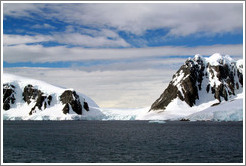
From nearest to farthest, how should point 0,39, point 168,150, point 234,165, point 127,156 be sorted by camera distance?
point 0,39 < point 234,165 < point 127,156 < point 168,150

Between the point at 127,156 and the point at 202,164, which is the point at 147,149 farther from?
the point at 202,164

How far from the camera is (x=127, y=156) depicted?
184 feet

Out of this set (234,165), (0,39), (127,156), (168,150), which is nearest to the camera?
(0,39)

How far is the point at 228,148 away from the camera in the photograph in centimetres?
6531

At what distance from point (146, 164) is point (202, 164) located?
8140mm

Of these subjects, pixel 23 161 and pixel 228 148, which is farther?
pixel 228 148

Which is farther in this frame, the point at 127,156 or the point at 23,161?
the point at 127,156

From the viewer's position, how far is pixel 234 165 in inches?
1812

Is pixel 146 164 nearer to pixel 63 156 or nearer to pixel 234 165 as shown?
pixel 234 165

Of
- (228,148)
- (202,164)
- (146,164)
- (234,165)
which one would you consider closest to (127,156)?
(146,164)

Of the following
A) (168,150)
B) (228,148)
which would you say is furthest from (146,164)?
(228,148)

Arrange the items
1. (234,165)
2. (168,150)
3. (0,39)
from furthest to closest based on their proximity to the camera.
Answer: (168,150), (234,165), (0,39)

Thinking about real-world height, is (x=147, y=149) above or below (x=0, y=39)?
below

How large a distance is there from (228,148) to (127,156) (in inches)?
886
